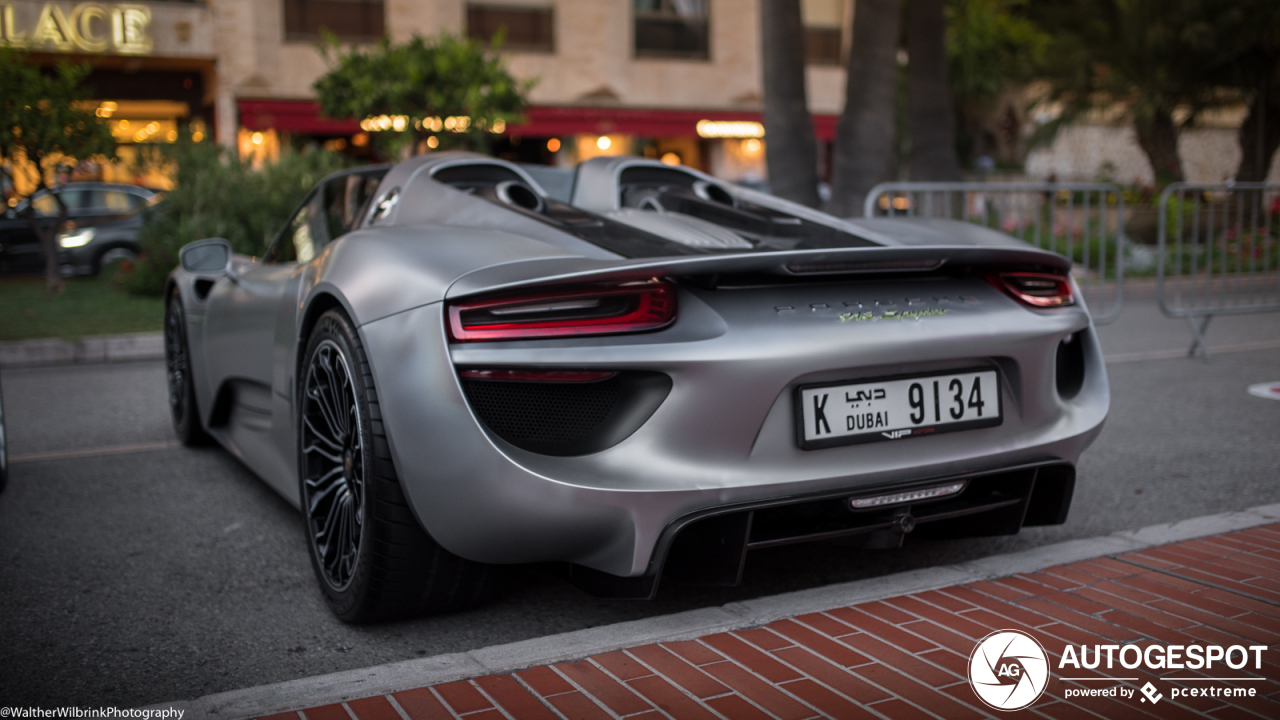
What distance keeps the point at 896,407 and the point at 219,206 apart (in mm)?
10597

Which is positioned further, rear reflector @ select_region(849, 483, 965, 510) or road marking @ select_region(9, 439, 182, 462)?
road marking @ select_region(9, 439, 182, 462)

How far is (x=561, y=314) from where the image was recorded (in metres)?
2.21

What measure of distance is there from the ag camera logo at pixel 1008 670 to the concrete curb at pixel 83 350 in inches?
310

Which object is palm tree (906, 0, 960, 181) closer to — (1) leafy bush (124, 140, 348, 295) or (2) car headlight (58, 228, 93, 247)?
(1) leafy bush (124, 140, 348, 295)

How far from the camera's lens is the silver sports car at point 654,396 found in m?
2.19

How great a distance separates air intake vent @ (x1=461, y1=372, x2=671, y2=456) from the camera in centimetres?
220

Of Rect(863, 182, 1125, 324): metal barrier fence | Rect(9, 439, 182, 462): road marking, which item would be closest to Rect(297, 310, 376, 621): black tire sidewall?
Rect(9, 439, 182, 462): road marking

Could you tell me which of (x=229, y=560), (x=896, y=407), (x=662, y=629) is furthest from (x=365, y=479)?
(x=896, y=407)

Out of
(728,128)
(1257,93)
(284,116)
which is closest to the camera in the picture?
(1257,93)

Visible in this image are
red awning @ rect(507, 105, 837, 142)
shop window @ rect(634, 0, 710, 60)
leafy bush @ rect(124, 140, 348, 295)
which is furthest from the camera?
shop window @ rect(634, 0, 710, 60)

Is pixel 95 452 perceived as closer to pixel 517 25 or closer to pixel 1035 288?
pixel 1035 288

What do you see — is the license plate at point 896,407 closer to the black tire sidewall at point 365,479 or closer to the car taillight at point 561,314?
the car taillight at point 561,314

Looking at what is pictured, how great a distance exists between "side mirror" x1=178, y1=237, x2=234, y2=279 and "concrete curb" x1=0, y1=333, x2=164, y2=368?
5128 mm

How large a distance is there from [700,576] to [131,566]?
5.76ft
